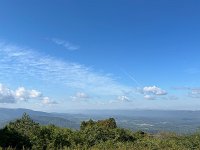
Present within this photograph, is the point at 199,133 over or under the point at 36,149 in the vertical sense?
over

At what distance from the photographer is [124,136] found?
5394 cm

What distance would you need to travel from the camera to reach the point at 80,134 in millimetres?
47906

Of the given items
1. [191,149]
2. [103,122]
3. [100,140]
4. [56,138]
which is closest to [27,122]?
[56,138]

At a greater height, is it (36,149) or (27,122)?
(27,122)

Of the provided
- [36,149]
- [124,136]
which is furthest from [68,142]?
[124,136]

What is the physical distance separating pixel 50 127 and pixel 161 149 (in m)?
20.8

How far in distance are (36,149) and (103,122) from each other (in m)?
48.2

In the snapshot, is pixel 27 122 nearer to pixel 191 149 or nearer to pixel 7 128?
pixel 7 128

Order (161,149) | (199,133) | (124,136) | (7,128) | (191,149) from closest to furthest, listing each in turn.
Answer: (161,149)
(191,149)
(199,133)
(7,128)
(124,136)

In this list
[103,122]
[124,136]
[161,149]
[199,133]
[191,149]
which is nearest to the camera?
[161,149]

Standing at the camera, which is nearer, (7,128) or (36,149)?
(36,149)

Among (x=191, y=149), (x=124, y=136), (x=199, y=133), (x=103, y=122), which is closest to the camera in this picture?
(x=191, y=149)

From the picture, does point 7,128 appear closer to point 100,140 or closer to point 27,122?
point 27,122

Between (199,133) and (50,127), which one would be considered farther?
(50,127)
